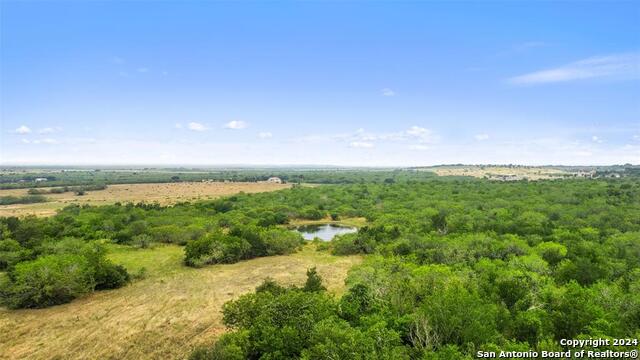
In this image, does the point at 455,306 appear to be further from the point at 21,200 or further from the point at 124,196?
the point at 124,196

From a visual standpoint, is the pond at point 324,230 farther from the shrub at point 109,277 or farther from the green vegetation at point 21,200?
the green vegetation at point 21,200

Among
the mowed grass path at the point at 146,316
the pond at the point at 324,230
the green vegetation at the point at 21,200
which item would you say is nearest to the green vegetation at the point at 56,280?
the mowed grass path at the point at 146,316

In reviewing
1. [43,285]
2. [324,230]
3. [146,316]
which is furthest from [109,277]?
[324,230]

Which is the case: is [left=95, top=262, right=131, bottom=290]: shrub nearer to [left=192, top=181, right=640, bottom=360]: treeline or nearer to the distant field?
[left=192, top=181, right=640, bottom=360]: treeline

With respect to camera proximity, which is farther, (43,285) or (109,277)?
(109,277)

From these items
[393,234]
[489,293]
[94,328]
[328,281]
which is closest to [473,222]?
[393,234]

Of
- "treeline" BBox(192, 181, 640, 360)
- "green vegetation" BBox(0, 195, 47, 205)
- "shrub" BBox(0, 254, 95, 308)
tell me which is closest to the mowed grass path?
"shrub" BBox(0, 254, 95, 308)
